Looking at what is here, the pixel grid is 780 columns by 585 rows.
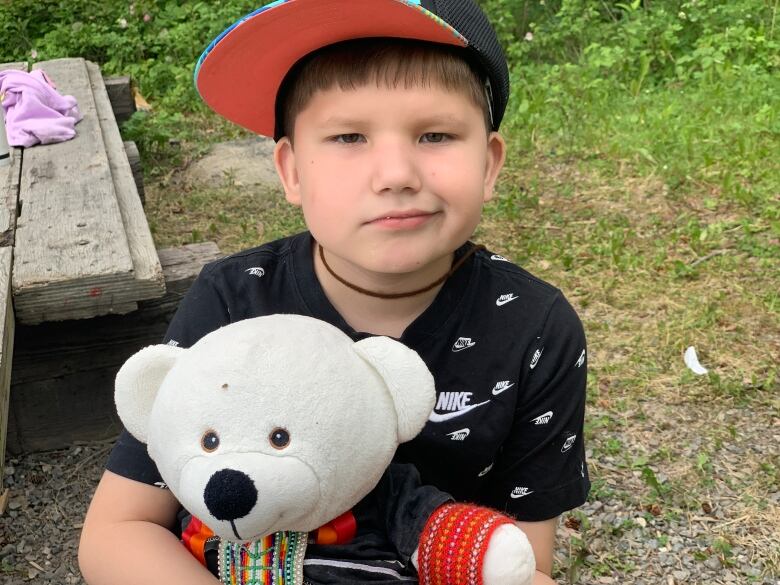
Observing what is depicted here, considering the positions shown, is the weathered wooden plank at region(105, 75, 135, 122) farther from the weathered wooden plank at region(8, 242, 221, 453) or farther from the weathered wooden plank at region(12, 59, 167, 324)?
the weathered wooden plank at region(8, 242, 221, 453)

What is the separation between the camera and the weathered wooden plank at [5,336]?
2.09 m

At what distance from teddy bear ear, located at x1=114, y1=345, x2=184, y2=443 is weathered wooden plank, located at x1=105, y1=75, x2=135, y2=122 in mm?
4292

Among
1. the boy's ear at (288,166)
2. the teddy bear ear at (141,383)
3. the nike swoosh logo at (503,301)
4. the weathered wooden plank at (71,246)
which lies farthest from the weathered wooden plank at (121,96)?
the teddy bear ear at (141,383)

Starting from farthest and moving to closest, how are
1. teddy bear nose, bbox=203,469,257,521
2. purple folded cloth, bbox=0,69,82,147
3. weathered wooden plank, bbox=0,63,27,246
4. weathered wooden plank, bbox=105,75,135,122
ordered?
weathered wooden plank, bbox=105,75,135,122, purple folded cloth, bbox=0,69,82,147, weathered wooden plank, bbox=0,63,27,246, teddy bear nose, bbox=203,469,257,521

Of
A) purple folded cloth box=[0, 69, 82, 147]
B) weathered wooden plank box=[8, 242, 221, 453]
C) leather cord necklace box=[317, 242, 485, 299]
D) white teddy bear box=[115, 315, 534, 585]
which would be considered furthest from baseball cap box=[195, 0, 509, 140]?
purple folded cloth box=[0, 69, 82, 147]

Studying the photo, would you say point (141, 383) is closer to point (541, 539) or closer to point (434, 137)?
point (434, 137)

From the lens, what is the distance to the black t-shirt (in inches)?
77.0

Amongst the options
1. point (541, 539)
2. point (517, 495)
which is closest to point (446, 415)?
point (517, 495)

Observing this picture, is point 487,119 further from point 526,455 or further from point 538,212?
point 538,212

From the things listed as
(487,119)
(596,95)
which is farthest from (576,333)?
(596,95)

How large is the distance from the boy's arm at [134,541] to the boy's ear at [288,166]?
2.07 ft

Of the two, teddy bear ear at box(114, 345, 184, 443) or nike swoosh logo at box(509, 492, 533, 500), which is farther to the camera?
nike swoosh logo at box(509, 492, 533, 500)

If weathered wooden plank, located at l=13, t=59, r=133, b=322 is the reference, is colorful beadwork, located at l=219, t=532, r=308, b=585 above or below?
above

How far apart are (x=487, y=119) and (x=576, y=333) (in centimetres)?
46
